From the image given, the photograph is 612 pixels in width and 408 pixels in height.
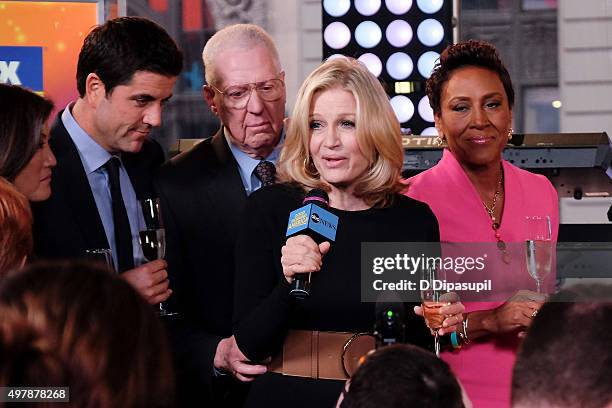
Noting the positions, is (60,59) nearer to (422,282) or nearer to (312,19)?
(422,282)

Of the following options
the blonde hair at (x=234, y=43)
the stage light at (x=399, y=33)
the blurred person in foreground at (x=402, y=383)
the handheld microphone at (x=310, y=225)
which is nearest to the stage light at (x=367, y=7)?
the stage light at (x=399, y=33)

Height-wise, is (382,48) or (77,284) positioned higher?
(382,48)

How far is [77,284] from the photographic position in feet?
4.14

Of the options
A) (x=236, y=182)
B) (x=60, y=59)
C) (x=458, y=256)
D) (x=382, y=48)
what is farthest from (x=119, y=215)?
(x=60, y=59)

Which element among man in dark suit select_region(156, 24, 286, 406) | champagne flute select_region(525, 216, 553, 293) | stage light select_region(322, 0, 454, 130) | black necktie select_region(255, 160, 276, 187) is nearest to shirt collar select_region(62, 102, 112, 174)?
man in dark suit select_region(156, 24, 286, 406)

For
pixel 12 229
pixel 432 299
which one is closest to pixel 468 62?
pixel 432 299

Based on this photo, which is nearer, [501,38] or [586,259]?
[586,259]

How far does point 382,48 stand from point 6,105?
257 cm

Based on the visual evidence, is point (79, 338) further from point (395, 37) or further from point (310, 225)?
point (395, 37)

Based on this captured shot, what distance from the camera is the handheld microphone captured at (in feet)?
7.50

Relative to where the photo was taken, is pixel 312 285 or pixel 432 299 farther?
pixel 312 285

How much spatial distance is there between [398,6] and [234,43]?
193 centimetres

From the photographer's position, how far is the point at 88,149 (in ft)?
10.0

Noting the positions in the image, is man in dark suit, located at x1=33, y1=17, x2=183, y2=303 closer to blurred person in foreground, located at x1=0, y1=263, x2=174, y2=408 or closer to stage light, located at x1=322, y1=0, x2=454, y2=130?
blurred person in foreground, located at x1=0, y1=263, x2=174, y2=408
